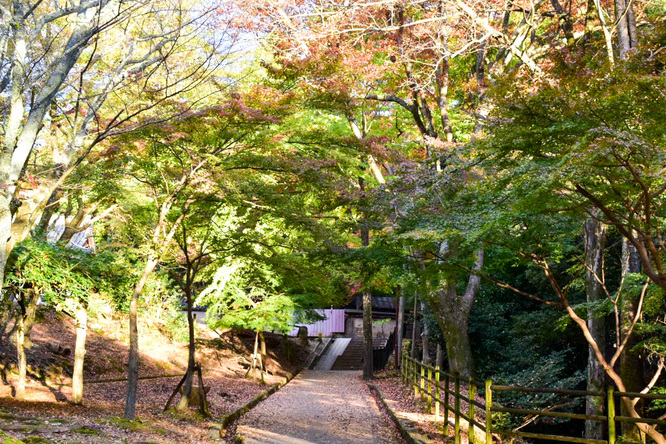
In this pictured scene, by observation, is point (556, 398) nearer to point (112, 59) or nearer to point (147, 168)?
point (147, 168)

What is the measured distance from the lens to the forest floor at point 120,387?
26.4 feet

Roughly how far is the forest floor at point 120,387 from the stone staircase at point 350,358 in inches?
119

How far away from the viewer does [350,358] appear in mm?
31297

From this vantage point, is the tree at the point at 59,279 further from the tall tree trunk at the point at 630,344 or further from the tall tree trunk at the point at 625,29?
the tall tree trunk at the point at 630,344

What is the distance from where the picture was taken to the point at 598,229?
1179 centimetres

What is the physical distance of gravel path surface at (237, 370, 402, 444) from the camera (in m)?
10.1

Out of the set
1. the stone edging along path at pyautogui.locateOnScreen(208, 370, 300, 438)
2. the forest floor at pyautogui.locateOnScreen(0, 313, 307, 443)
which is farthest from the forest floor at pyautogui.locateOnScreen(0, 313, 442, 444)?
the stone edging along path at pyautogui.locateOnScreen(208, 370, 300, 438)

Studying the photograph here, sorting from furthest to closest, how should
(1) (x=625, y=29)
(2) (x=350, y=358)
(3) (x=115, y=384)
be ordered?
(2) (x=350, y=358) → (3) (x=115, y=384) → (1) (x=625, y=29)

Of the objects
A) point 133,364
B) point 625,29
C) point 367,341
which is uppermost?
point 625,29

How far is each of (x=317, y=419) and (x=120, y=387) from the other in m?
5.73

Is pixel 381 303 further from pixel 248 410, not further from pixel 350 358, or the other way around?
pixel 248 410

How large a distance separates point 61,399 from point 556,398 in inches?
451

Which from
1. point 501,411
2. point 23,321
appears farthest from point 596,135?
point 23,321

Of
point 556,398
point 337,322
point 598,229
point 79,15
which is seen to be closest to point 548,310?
point 556,398
